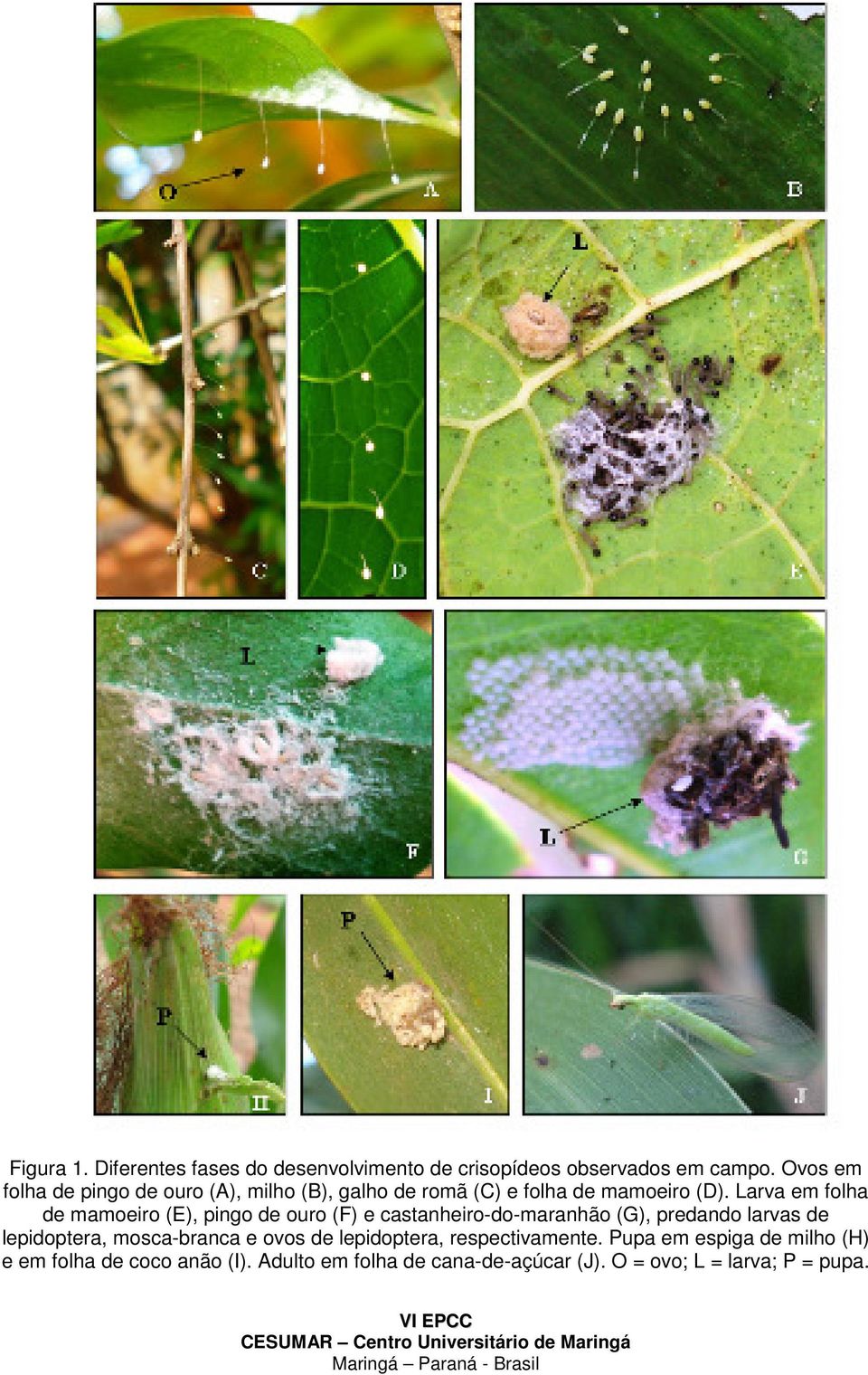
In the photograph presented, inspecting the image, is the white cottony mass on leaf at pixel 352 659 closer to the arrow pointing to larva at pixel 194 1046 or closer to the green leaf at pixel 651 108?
the arrow pointing to larva at pixel 194 1046

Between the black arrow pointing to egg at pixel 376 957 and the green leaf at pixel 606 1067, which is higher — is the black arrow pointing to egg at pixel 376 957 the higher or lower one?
the higher one

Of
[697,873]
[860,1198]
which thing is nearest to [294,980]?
[697,873]

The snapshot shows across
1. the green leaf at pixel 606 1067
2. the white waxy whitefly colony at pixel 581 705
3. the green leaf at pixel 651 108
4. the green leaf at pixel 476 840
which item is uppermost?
the green leaf at pixel 651 108

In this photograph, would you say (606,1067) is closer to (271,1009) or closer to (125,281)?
(271,1009)

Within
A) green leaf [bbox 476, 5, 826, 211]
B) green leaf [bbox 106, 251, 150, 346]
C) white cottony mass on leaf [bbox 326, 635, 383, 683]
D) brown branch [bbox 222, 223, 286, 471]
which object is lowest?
white cottony mass on leaf [bbox 326, 635, 383, 683]

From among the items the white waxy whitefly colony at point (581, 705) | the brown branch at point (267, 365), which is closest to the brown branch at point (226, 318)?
the brown branch at point (267, 365)

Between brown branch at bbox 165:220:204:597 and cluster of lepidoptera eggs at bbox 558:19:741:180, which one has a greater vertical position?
cluster of lepidoptera eggs at bbox 558:19:741:180

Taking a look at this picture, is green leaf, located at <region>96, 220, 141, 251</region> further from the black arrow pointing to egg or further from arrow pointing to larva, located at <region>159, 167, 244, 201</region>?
the black arrow pointing to egg

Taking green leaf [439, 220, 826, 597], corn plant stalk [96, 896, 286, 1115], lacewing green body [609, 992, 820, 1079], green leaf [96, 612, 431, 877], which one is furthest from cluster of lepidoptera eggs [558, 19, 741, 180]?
corn plant stalk [96, 896, 286, 1115]
